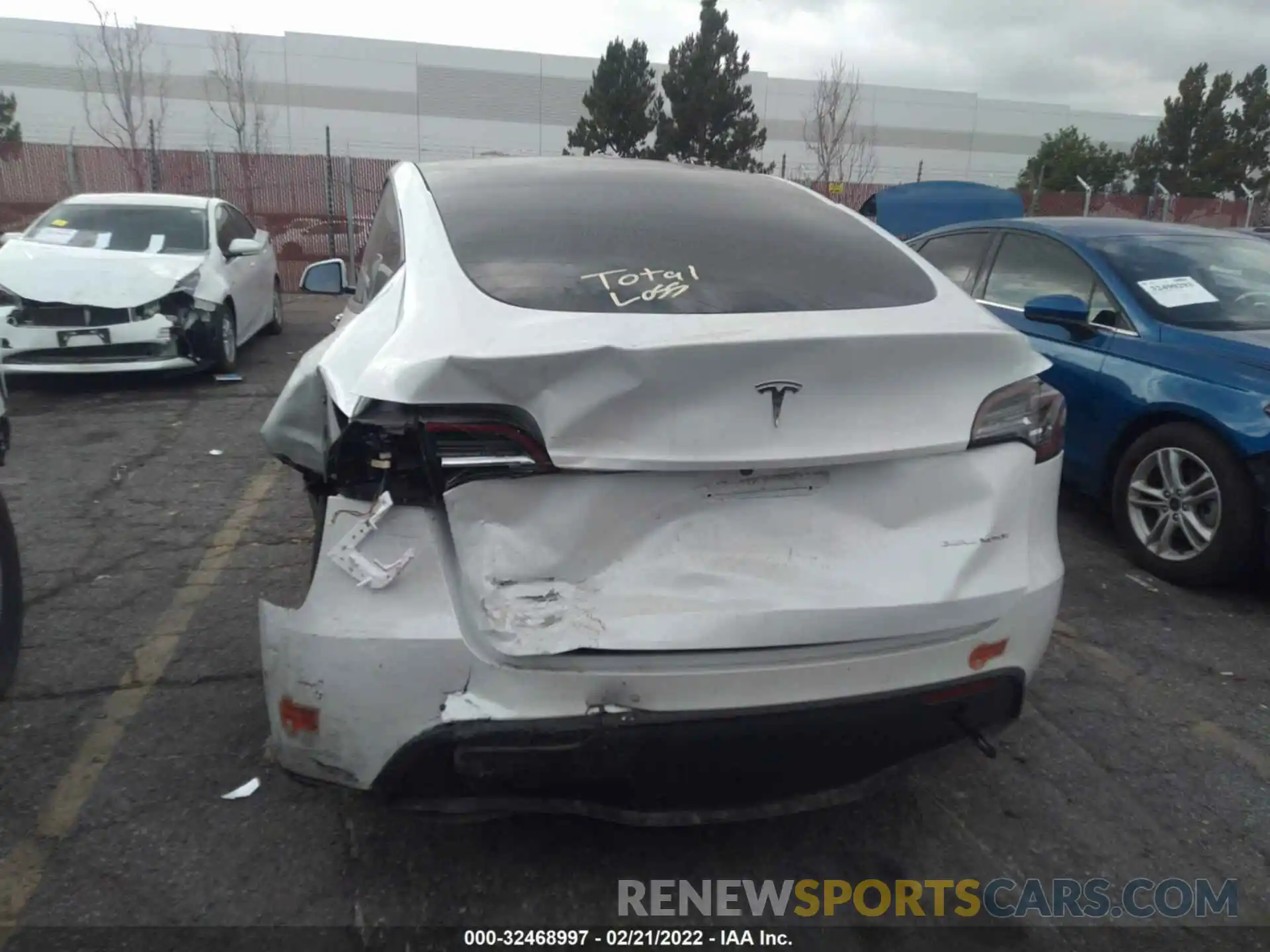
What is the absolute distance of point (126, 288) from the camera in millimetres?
7375

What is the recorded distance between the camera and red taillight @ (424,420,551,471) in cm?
193

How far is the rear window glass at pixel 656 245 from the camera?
2.29 meters

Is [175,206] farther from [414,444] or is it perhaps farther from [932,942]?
[932,942]

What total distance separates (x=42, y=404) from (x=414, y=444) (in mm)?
6501

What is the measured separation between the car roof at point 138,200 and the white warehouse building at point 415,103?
37614 mm

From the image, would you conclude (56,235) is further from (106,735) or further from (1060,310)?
(1060,310)

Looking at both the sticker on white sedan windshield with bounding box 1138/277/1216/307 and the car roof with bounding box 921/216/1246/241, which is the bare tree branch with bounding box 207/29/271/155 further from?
the sticker on white sedan windshield with bounding box 1138/277/1216/307

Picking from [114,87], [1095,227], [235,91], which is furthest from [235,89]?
[1095,227]

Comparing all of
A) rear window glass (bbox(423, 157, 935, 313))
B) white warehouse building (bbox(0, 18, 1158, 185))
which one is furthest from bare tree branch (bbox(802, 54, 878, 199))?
rear window glass (bbox(423, 157, 935, 313))

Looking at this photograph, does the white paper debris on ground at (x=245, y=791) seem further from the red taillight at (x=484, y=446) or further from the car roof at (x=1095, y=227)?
the car roof at (x=1095, y=227)

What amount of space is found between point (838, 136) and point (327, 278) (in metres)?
33.4

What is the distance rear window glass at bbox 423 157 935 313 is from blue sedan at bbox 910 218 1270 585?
2.08 metres

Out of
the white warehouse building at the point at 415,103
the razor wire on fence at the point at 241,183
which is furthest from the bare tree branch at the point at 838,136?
the razor wire on fence at the point at 241,183

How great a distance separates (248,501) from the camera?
5145 millimetres
